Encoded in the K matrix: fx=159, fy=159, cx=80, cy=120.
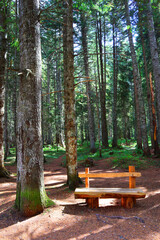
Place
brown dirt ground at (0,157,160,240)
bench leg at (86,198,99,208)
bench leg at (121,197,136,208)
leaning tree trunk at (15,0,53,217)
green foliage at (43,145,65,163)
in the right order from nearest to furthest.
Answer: brown dirt ground at (0,157,160,240)
leaning tree trunk at (15,0,53,217)
bench leg at (121,197,136,208)
bench leg at (86,198,99,208)
green foliage at (43,145,65,163)

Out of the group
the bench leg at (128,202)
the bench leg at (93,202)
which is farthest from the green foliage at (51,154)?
the bench leg at (128,202)

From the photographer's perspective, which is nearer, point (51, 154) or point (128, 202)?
point (128, 202)

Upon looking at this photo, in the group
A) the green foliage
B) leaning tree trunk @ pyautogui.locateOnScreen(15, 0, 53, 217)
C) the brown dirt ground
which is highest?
leaning tree trunk @ pyautogui.locateOnScreen(15, 0, 53, 217)

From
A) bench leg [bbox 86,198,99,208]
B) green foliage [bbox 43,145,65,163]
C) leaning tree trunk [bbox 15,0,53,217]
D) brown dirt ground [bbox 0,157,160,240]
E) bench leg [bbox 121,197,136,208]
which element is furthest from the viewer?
green foliage [bbox 43,145,65,163]

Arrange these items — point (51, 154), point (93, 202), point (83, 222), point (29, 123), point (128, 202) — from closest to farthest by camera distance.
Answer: point (83, 222)
point (29, 123)
point (128, 202)
point (93, 202)
point (51, 154)

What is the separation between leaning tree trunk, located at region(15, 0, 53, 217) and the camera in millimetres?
4031

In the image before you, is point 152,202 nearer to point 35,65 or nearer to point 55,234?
point 55,234

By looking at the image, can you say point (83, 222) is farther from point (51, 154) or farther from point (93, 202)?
point (51, 154)

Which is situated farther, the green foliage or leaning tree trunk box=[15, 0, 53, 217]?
the green foliage

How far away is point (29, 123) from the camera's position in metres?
4.13

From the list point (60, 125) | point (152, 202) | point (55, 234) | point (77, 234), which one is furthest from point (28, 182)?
point (60, 125)

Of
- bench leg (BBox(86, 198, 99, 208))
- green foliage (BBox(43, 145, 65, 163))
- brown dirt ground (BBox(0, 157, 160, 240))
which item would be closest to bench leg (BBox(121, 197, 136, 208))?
brown dirt ground (BBox(0, 157, 160, 240))

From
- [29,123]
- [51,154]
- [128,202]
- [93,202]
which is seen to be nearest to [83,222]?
[93,202]

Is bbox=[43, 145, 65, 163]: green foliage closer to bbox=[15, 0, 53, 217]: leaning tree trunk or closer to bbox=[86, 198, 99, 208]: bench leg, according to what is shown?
bbox=[86, 198, 99, 208]: bench leg
